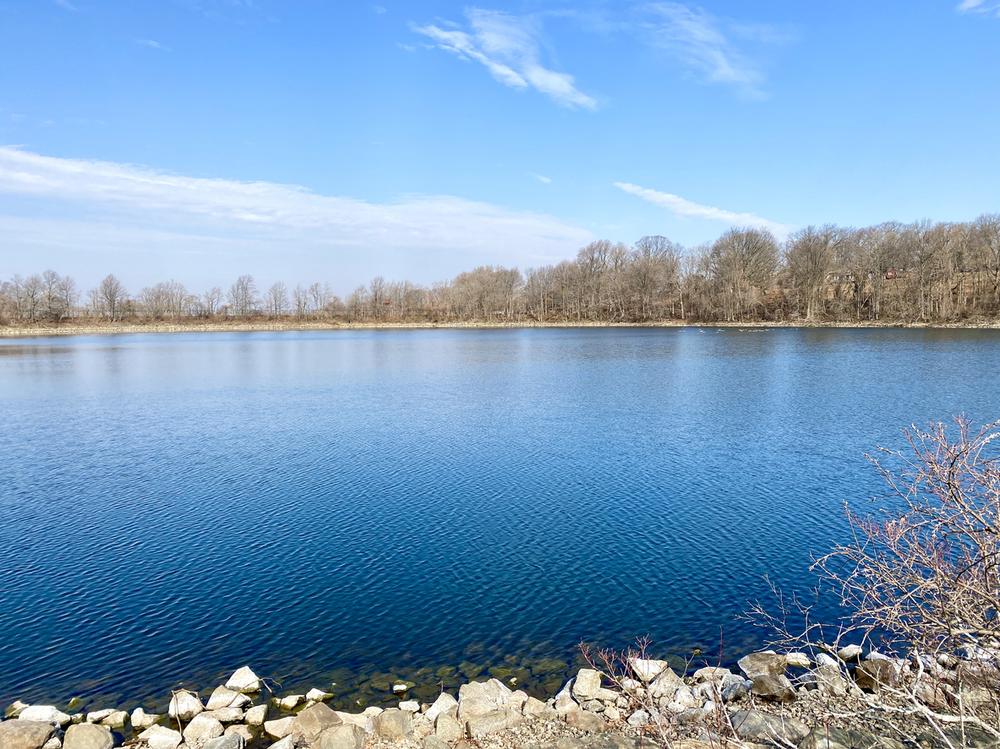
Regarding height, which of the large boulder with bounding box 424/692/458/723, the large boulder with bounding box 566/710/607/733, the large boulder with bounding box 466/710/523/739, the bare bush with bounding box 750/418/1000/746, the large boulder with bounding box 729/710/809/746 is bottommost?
the large boulder with bounding box 424/692/458/723

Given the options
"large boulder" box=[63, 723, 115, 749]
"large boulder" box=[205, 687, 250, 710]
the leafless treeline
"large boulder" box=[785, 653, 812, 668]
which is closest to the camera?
"large boulder" box=[63, 723, 115, 749]

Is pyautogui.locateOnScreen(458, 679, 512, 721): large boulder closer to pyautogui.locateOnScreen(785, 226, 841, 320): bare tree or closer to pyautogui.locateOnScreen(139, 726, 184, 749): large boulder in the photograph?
pyautogui.locateOnScreen(139, 726, 184, 749): large boulder

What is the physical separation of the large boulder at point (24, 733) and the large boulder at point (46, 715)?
0.20 metres

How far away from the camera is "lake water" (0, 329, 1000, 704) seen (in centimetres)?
1181

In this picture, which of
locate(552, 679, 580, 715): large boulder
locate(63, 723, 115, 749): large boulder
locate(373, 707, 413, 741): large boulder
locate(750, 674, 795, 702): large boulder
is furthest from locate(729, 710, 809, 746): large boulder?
locate(63, 723, 115, 749): large boulder

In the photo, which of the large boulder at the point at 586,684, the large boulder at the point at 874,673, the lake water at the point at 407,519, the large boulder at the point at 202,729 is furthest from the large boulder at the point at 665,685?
the large boulder at the point at 202,729

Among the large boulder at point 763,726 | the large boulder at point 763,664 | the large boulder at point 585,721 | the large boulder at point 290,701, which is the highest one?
the large boulder at point 763,726

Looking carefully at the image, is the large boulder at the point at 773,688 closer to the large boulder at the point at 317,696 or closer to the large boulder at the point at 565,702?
the large boulder at the point at 565,702

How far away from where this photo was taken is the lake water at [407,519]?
11.8 meters

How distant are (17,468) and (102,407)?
13.6 m

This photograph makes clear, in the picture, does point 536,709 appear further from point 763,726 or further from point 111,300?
point 111,300

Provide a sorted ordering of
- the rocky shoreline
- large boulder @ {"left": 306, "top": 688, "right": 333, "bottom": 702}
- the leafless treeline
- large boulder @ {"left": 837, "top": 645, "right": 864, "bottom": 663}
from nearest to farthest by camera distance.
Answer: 1. the rocky shoreline
2. large boulder @ {"left": 306, "top": 688, "right": 333, "bottom": 702}
3. large boulder @ {"left": 837, "top": 645, "right": 864, "bottom": 663}
4. the leafless treeline

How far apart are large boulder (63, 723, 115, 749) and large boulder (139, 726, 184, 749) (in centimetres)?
42

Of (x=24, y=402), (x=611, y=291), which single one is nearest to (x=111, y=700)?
(x=24, y=402)
